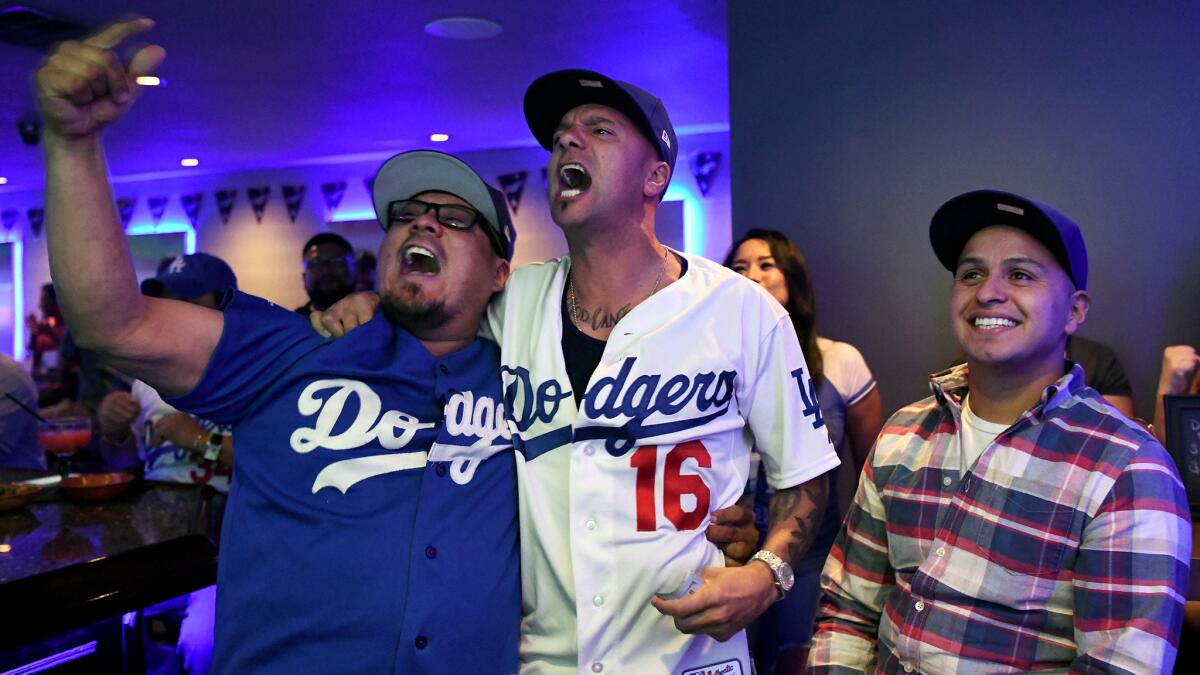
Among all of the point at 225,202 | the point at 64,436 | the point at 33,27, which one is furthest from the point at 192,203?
the point at 64,436

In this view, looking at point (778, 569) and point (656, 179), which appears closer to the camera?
point (778, 569)

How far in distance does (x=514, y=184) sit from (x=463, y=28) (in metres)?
4.07

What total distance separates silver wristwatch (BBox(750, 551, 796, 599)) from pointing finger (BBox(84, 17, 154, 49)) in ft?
4.37

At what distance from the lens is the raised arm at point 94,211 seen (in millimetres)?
1210

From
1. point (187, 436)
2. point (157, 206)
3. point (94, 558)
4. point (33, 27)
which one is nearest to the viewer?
point (94, 558)

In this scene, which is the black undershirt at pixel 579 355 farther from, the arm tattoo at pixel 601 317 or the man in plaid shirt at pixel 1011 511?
the man in plaid shirt at pixel 1011 511

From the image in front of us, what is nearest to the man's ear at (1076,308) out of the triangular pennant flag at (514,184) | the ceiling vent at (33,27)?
the ceiling vent at (33,27)

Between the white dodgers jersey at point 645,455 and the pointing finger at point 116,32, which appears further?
the white dodgers jersey at point 645,455

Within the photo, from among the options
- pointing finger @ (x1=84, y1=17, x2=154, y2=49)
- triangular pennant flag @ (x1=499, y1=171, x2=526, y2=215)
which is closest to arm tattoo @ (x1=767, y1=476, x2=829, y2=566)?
pointing finger @ (x1=84, y1=17, x2=154, y2=49)

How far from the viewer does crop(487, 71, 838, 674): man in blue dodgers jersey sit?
1.59 meters

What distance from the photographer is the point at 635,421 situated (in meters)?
1.61

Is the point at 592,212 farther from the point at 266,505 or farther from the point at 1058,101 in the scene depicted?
the point at 1058,101

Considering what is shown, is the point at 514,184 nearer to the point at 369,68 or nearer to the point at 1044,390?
the point at 369,68

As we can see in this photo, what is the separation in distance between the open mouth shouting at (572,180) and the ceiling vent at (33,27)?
12.5 feet
